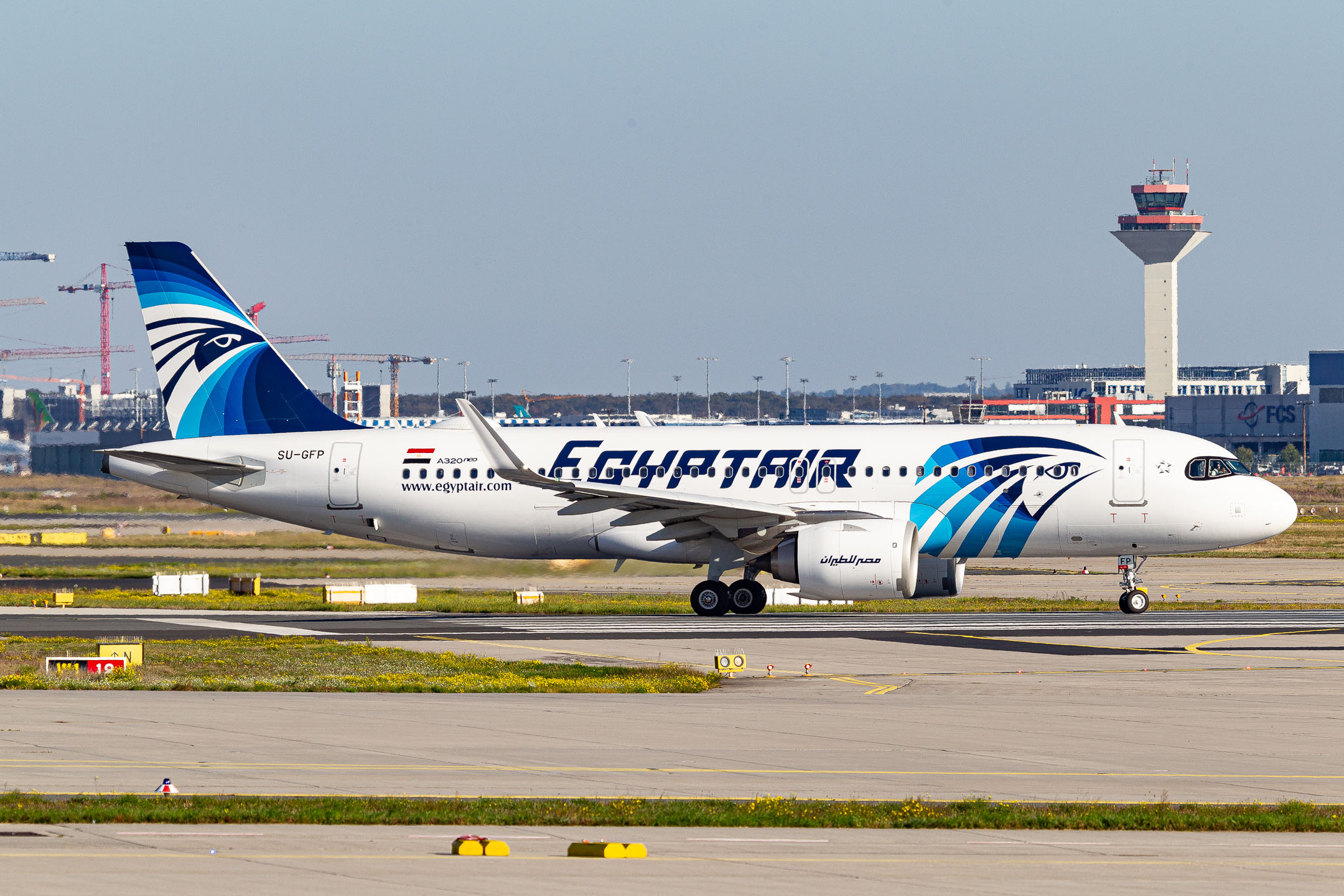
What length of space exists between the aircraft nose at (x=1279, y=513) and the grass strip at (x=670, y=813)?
2356cm

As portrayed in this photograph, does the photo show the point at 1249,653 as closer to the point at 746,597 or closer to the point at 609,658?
the point at 609,658

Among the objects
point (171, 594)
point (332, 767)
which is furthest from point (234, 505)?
point (332, 767)

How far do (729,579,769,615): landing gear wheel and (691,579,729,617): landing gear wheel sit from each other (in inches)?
9.8

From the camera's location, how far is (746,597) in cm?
3844

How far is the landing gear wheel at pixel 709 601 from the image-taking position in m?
38.2

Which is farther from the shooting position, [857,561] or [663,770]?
[857,561]

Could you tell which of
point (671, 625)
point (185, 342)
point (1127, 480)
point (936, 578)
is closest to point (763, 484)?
point (671, 625)

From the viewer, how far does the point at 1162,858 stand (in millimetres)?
13320

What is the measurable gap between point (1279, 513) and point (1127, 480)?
3.69m

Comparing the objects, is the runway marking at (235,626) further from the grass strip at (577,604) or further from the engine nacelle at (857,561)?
the engine nacelle at (857,561)

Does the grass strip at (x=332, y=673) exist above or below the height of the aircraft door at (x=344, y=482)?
below

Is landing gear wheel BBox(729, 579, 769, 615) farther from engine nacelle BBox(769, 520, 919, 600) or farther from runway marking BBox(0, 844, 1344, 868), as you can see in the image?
runway marking BBox(0, 844, 1344, 868)

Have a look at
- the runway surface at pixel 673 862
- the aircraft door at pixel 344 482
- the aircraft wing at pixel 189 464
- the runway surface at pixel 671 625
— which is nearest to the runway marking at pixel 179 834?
the runway surface at pixel 673 862

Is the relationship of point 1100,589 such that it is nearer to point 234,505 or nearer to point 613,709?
point 234,505
